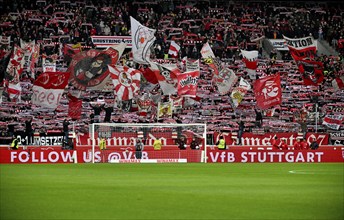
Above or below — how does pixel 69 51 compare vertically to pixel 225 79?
above

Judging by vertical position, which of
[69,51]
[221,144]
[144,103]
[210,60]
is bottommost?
[221,144]

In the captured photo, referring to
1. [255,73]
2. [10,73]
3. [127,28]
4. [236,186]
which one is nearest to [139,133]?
[10,73]

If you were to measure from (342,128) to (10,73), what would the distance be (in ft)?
70.5

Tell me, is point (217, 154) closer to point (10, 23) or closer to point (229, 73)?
point (229, 73)

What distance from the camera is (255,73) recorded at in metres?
60.7

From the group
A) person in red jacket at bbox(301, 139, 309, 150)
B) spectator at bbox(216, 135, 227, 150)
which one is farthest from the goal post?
person in red jacket at bbox(301, 139, 309, 150)

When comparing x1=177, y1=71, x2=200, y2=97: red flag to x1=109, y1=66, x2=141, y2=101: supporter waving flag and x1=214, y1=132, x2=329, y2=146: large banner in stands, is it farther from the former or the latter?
x1=214, y1=132, x2=329, y2=146: large banner in stands

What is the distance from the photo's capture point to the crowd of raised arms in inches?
2261

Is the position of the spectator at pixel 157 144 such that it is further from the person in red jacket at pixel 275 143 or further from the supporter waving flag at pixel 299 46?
the supporter waving flag at pixel 299 46

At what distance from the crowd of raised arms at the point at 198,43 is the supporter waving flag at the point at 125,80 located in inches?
132

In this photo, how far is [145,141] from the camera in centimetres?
5066

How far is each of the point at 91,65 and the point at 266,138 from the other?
12107 millimetres

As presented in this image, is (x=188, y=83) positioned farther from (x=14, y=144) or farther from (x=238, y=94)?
(x=14, y=144)

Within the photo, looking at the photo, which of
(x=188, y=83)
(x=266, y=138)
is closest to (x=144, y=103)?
(x=188, y=83)
